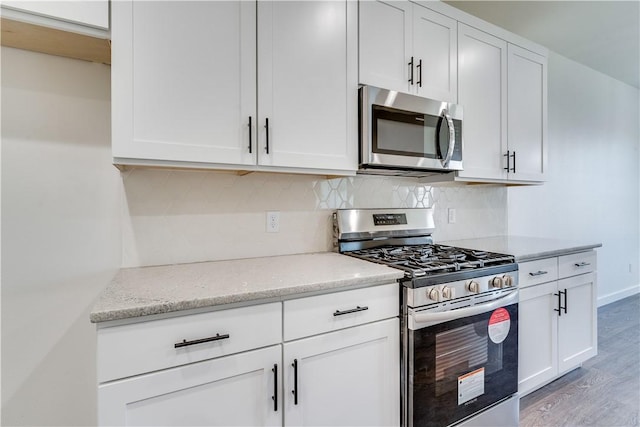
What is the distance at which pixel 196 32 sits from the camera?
51.0 inches

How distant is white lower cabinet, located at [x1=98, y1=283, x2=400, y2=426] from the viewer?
95cm

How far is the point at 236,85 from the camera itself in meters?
1.36

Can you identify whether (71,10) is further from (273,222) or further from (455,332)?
(455,332)

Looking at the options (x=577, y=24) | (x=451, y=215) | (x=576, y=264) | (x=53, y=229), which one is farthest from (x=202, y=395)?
(x=577, y=24)

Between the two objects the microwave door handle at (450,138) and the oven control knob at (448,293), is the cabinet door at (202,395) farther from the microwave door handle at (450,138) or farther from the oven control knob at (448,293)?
the microwave door handle at (450,138)

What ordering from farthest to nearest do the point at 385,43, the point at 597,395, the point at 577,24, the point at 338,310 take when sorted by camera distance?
the point at 577,24 → the point at 597,395 → the point at 385,43 → the point at 338,310

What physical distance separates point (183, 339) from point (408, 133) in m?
1.47

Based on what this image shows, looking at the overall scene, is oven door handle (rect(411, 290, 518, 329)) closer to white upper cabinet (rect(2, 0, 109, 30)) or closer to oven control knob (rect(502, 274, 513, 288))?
oven control knob (rect(502, 274, 513, 288))

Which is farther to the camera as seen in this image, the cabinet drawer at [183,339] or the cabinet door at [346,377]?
the cabinet door at [346,377]

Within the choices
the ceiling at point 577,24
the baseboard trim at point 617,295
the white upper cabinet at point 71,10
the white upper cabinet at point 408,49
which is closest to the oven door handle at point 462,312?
the white upper cabinet at point 408,49

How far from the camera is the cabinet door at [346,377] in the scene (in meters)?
1.17

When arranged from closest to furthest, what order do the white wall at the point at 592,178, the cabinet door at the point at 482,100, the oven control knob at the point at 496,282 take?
the oven control knob at the point at 496,282, the cabinet door at the point at 482,100, the white wall at the point at 592,178

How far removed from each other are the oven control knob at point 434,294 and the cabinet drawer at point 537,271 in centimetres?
78

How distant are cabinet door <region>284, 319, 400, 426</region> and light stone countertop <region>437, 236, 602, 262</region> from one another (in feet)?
3.32
